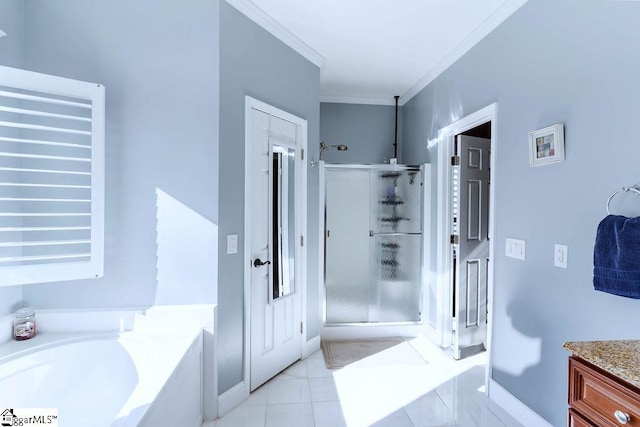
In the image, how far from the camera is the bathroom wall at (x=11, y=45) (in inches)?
74.2

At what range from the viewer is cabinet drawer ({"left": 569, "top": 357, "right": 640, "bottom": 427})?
97 centimetres

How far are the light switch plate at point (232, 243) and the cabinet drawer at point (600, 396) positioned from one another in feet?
5.97

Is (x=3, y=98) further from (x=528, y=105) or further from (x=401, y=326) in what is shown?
(x=401, y=326)

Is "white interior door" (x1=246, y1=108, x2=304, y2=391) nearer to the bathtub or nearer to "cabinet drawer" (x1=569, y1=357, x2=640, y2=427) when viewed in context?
the bathtub

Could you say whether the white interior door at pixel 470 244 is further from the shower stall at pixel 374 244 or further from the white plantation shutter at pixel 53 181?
the white plantation shutter at pixel 53 181

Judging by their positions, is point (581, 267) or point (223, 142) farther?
point (223, 142)

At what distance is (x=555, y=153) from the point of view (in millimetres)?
1843

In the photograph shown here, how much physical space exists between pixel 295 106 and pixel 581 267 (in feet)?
7.41

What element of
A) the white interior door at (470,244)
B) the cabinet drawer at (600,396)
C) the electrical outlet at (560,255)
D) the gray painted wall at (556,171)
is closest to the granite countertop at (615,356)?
the cabinet drawer at (600,396)

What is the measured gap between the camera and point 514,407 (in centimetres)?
217

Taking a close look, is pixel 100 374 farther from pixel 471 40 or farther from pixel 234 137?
pixel 471 40

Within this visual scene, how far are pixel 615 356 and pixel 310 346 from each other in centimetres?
242

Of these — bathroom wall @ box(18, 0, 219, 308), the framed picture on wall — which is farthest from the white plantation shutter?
the framed picture on wall

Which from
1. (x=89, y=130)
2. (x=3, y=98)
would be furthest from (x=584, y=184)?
(x=3, y=98)
